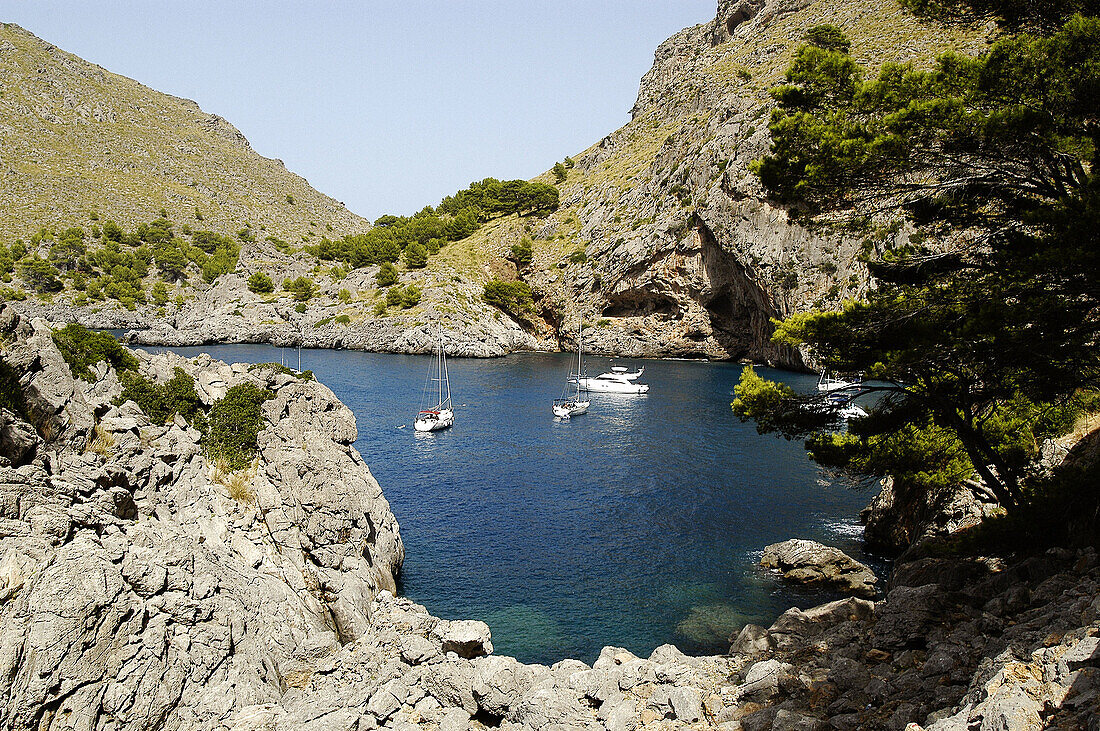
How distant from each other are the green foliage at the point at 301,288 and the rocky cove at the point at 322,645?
109 meters

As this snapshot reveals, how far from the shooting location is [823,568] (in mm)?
26609

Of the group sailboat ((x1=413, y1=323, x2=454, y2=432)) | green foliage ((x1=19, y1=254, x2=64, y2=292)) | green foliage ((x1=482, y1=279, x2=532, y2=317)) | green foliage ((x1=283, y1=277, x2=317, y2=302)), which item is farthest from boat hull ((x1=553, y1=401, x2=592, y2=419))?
green foliage ((x1=19, y1=254, x2=64, y2=292))

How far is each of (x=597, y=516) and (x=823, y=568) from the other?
12.6 metres

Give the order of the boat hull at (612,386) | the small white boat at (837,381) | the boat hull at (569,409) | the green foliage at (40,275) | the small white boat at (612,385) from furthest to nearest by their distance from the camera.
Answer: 1. the green foliage at (40,275)
2. the small white boat at (612,385)
3. the boat hull at (612,386)
4. the boat hull at (569,409)
5. the small white boat at (837,381)

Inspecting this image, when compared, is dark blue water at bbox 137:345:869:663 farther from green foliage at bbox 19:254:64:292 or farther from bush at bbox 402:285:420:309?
green foliage at bbox 19:254:64:292

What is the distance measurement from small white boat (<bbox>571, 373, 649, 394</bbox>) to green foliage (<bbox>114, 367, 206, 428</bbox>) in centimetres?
5382

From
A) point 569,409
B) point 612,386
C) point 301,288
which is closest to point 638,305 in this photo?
point 612,386

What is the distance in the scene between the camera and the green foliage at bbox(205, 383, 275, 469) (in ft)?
78.8

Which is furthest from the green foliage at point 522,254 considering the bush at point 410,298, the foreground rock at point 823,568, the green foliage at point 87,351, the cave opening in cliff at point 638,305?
the foreground rock at point 823,568

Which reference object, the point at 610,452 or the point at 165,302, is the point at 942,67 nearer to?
the point at 610,452

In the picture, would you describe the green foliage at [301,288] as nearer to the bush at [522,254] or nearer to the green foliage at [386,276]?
the green foliage at [386,276]

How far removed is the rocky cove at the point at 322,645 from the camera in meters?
10.3

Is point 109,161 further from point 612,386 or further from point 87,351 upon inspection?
point 87,351

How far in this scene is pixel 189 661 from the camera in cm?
1280
